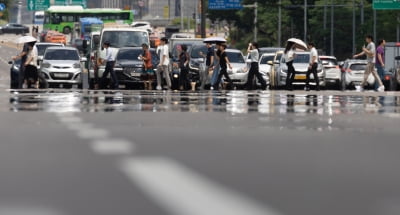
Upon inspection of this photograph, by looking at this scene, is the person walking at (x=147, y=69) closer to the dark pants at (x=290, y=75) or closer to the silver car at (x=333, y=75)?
the dark pants at (x=290, y=75)

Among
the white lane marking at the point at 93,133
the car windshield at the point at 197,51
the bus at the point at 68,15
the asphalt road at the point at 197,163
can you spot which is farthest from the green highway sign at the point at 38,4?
the white lane marking at the point at 93,133

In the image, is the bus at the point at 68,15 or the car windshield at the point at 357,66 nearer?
the car windshield at the point at 357,66

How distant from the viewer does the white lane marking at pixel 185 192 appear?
322 inches

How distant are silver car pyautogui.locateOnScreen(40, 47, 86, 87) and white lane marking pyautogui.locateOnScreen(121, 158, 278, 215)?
32.6m

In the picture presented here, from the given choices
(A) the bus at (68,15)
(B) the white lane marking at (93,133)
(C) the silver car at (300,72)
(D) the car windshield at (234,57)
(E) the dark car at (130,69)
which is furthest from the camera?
(A) the bus at (68,15)

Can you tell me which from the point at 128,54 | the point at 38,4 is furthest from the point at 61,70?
the point at 38,4

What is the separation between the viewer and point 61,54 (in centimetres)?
4566

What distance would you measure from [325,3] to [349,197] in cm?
9904

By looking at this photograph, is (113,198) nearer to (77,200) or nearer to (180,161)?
(77,200)

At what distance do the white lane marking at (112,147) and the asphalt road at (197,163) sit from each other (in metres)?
0.01

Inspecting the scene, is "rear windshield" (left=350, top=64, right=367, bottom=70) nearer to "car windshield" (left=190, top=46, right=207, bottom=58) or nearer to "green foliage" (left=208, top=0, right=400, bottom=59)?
"car windshield" (left=190, top=46, right=207, bottom=58)

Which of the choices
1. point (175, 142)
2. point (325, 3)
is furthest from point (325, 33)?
point (175, 142)

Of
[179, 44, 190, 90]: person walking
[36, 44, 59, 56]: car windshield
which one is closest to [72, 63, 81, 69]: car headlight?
[179, 44, 190, 90]: person walking

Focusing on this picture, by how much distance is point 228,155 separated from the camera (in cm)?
1265
